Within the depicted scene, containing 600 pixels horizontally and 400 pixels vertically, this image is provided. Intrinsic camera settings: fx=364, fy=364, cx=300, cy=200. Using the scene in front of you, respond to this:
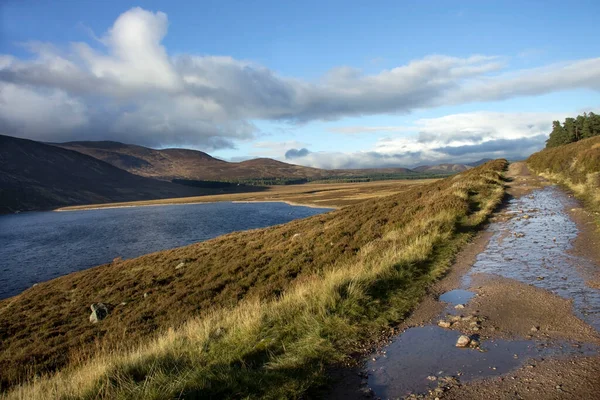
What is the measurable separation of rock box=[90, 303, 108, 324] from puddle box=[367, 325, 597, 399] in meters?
19.6

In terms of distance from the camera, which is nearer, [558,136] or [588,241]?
[588,241]

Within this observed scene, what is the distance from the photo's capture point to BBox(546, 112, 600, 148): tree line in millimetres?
72375

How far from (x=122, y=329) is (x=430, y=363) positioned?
54.7ft

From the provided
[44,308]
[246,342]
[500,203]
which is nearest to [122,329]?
[44,308]

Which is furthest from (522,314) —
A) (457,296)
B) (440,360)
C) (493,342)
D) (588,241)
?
(588,241)

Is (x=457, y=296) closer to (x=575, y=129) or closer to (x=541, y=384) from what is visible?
(x=541, y=384)

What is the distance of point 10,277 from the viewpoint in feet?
133

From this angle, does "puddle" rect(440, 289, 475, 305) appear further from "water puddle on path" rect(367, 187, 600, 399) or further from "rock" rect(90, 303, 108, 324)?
"rock" rect(90, 303, 108, 324)

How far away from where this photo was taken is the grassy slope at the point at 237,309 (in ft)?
21.2

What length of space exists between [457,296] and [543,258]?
186 inches

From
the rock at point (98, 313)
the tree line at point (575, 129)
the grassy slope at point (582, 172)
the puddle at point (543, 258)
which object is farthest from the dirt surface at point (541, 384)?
the tree line at point (575, 129)

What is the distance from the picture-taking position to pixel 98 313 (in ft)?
70.5

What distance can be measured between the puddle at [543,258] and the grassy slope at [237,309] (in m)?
1.52

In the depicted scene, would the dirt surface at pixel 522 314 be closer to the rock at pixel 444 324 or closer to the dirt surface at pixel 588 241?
the rock at pixel 444 324
